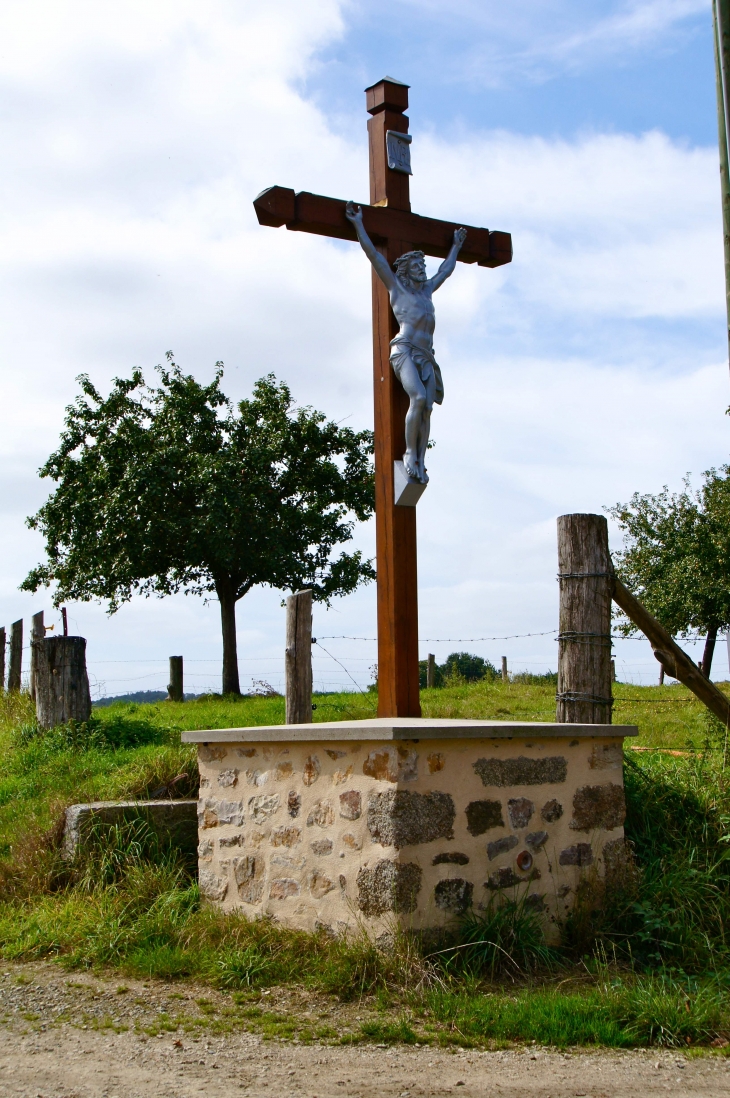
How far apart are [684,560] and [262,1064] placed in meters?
22.7

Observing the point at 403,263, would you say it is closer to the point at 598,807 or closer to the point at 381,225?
the point at 381,225

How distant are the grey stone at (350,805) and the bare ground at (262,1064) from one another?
0.85m

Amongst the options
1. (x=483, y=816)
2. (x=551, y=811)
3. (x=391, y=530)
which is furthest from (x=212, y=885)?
(x=391, y=530)

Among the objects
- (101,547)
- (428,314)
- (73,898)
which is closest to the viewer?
(73,898)

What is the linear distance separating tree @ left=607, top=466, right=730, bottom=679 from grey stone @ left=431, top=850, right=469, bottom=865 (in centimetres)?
2010

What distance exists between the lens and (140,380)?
23484 mm

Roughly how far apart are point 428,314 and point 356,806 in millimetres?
3084

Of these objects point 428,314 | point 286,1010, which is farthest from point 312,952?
point 428,314

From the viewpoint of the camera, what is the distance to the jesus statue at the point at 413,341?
21.4ft

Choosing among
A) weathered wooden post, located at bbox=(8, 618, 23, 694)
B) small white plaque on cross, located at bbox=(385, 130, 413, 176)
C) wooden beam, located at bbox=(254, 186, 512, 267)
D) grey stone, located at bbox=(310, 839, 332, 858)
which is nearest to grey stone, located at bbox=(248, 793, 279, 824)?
grey stone, located at bbox=(310, 839, 332, 858)

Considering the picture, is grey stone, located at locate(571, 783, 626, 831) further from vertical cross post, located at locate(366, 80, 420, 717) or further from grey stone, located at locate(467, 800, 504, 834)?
vertical cross post, located at locate(366, 80, 420, 717)

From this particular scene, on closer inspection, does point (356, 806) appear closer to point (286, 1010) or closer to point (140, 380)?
point (286, 1010)

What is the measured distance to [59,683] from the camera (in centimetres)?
1005

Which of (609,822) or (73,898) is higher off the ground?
(609,822)
